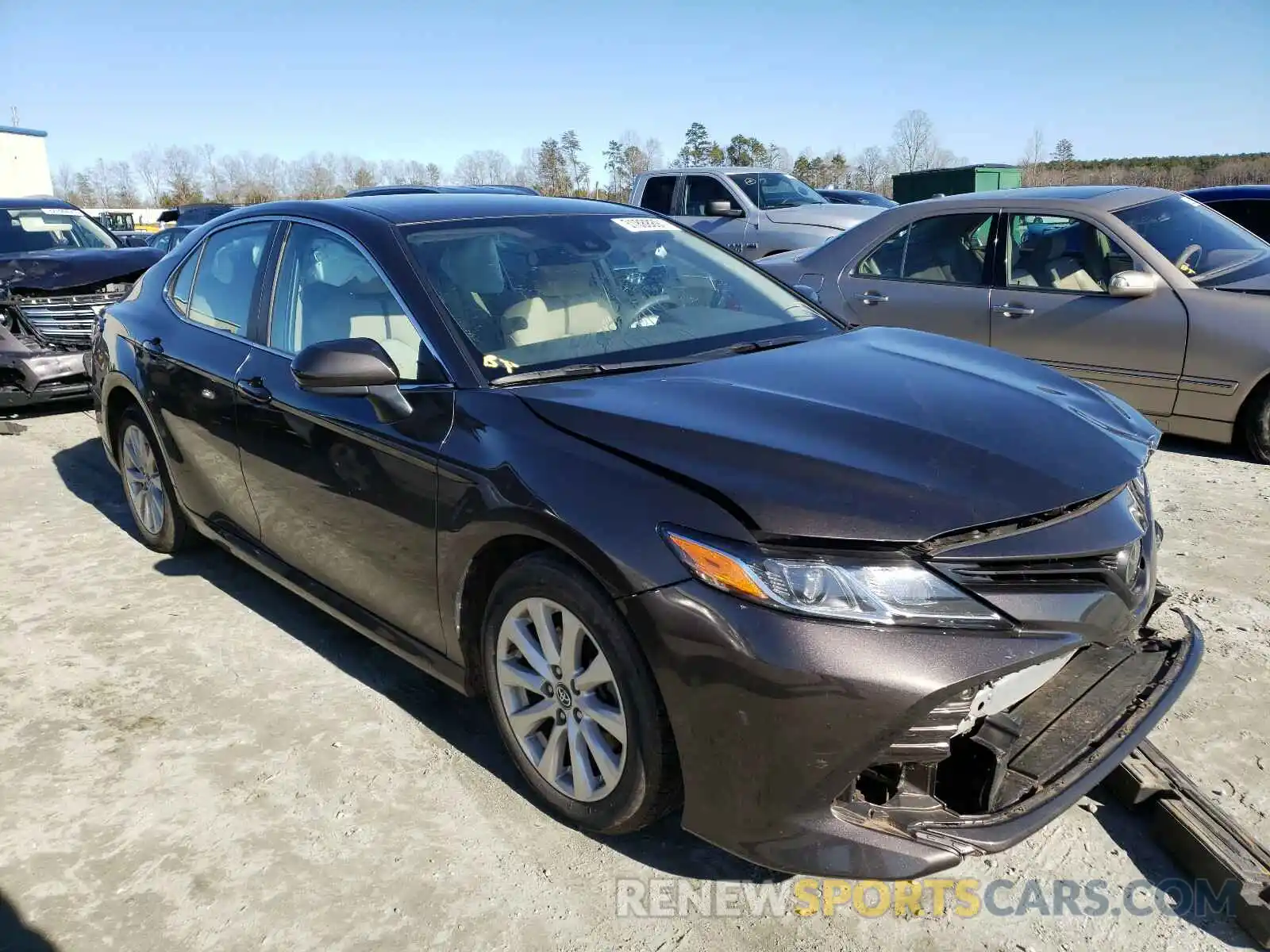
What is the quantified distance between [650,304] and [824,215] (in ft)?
32.1

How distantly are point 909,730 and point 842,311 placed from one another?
5.17 meters

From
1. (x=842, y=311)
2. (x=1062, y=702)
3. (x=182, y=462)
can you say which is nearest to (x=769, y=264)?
(x=842, y=311)

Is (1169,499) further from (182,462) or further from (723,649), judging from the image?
(182,462)

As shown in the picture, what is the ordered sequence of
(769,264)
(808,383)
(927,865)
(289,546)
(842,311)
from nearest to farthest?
1. (927,865)
2. (808,383)
3. (289,546)
4. (842,311)
5. (769,264)

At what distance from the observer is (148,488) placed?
186 inches

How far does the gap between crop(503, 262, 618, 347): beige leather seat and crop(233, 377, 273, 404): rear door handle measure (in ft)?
3.32

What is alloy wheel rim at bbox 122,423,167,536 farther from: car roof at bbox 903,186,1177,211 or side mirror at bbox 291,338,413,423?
car roof at bbox 903,186,1177,211

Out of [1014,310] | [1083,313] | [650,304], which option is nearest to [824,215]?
[1014,310]

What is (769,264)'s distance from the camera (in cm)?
776

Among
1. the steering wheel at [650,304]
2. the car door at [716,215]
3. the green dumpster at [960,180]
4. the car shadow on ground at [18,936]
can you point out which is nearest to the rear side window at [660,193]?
the car door at [716,215]

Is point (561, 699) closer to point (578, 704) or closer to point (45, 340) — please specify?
point (578, 704)

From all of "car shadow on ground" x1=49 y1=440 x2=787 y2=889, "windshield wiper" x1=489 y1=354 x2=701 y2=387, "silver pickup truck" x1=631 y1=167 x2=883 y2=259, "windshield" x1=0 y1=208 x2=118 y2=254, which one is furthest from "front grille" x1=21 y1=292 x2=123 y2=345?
"silver pickup truck" x1=631 y1=167 x2=883 y2=259

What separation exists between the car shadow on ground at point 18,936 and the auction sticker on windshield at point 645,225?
2818 mm

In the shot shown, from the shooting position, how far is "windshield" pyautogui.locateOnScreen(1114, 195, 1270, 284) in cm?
593
